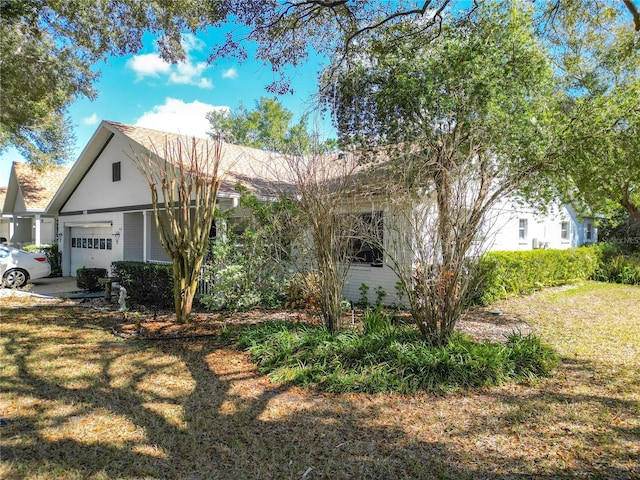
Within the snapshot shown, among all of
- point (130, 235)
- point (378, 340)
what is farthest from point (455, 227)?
point (130, 235)

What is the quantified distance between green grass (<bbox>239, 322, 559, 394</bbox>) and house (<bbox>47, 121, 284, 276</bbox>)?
6308 mm

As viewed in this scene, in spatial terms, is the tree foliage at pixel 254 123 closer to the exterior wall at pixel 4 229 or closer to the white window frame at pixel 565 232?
the exterior wall at pixel 4 229

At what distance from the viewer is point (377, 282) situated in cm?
1091

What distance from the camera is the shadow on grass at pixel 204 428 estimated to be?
330cm

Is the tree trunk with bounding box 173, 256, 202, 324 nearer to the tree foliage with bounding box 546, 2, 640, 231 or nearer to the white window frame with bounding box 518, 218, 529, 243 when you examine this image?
the tree foliage with bounding box 546, 2, 640, 231

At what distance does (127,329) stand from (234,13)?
678 centimetres

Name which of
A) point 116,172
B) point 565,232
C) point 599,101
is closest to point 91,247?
point 116,172

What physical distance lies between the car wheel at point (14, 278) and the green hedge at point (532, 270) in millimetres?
15234

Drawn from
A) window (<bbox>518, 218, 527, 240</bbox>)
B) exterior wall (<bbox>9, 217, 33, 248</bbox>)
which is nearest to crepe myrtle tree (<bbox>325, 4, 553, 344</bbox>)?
window (<bbox>518, 218, 527, 240</bbox>)

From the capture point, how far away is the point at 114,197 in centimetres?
1445

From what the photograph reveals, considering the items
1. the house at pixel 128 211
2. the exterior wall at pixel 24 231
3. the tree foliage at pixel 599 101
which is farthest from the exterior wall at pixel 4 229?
the tree foliage at pixel 599 101

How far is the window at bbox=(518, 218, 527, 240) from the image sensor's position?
53.0ft

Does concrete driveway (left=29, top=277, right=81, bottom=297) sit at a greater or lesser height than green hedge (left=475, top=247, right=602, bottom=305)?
lesser

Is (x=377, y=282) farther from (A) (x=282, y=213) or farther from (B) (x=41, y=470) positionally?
(B) (x=41, y=470)
